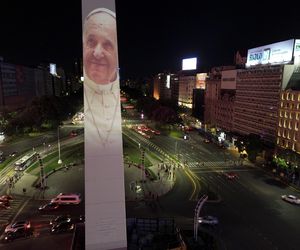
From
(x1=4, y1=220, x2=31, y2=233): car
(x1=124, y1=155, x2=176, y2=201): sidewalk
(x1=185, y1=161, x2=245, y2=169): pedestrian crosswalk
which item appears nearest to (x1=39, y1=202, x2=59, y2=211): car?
(x1=4, y1=220, x2=31, y2=233): car

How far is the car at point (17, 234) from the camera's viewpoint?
33.0 metres

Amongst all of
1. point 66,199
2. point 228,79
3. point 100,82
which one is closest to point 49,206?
point 66,199

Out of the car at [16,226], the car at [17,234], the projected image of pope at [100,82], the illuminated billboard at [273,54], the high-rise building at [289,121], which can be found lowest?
the car at [17,234]

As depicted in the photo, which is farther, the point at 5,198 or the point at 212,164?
the point at 212,164

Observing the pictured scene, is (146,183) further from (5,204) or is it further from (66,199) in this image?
(5,204)

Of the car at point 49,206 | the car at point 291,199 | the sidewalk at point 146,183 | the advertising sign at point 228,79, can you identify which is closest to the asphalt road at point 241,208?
the car at point 291,199

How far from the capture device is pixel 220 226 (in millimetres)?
37094

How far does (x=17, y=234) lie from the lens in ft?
109

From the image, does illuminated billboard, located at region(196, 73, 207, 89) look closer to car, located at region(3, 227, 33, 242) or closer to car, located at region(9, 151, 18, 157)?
car, located at region(9, 151, 18, 157)

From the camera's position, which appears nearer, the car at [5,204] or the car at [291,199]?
the car at [5,204]

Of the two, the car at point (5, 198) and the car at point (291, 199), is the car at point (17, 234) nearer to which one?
Answer: the car at point (5, 198)

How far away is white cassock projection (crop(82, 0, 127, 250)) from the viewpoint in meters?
23.0

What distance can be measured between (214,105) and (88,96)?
92418 millimetres

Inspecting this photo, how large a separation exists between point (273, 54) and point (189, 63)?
100915 millimetres
